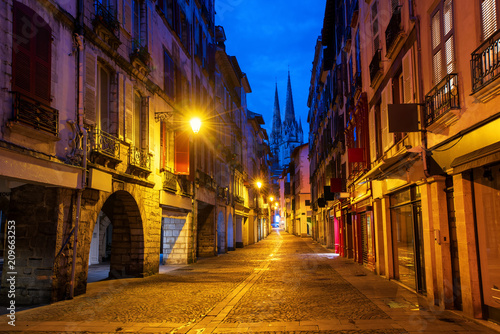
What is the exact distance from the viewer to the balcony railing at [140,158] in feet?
48.1

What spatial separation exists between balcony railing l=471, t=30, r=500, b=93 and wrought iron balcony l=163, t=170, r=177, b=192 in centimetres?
1257

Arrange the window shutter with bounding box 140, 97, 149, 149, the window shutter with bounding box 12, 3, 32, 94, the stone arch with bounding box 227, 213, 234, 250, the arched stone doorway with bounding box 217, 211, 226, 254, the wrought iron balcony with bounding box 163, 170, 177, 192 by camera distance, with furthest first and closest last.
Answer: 1. the stone arch with bounding box 227, 213, 234, 250
2. the arched stone doorway with bounding box 217, 211, 226, 254
3. the wrought iron balcony with bounding box 163, 170, 177, 192
4. the window shutter with bounding box 140, 97, 149, 149
5. the window shutter with bounding box 12, 3, 32, 94

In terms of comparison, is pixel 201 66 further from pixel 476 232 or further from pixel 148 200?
pixel 476 232

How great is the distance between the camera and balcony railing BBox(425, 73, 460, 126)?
8.14m

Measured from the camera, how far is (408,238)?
40.3 feet

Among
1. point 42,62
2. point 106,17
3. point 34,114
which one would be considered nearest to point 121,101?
point 106,17

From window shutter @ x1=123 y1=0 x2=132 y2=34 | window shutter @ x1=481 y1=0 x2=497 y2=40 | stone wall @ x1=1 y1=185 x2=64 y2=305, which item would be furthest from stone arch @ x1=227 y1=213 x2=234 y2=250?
window shutter @ x1=481 y1=0 x2=497 y2=40

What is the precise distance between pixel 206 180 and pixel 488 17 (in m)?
19.4

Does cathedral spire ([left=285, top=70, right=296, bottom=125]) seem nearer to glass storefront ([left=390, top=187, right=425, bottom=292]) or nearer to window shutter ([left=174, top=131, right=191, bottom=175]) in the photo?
window shutter ([left=174, top=131, right=191, bottom=175])

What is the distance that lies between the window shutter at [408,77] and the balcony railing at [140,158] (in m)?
8.29

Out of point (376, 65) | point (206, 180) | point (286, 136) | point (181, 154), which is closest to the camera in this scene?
point (376, 65)

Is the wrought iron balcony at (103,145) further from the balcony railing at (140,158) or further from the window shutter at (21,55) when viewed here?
the window shutter at (21,55)

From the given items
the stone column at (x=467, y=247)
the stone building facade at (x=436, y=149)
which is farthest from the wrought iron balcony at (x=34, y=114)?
the stone column at (x=467, y=247)

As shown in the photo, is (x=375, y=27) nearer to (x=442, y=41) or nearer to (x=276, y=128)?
(x=442, y=41)
